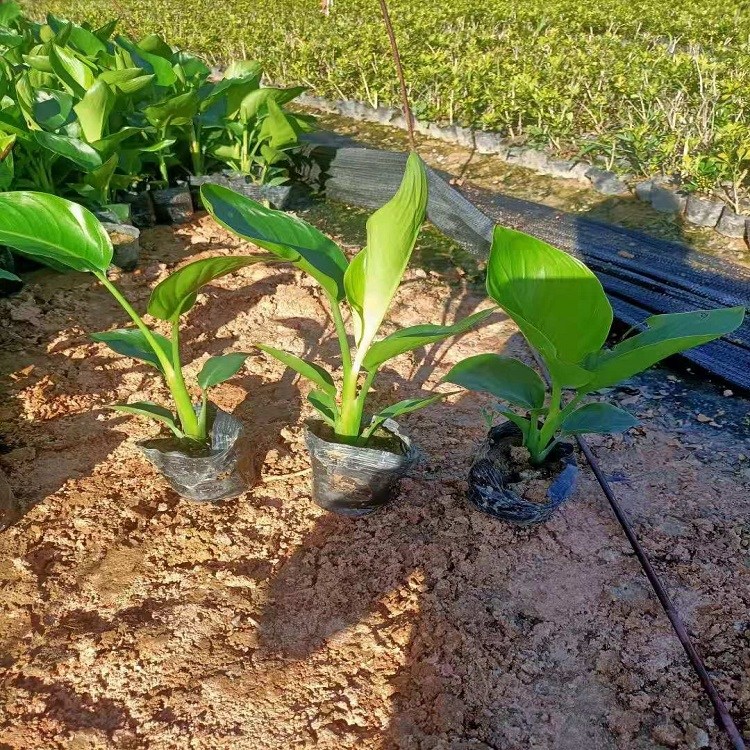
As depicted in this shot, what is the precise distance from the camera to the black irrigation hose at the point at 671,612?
1.33 metres

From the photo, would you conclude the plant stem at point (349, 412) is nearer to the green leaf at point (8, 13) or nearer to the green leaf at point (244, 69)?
the green leaf at point (244, 69)

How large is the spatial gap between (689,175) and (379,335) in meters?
2.26

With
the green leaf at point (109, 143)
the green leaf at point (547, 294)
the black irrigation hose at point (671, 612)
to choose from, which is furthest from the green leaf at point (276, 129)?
the green leaf at point (547, 294)

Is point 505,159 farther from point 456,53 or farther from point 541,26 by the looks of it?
point 541,26

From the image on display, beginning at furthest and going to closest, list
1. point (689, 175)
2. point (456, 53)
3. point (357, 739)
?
point (456, 53), point (689, 175), point (357, 739)

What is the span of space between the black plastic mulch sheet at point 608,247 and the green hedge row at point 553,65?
2.17 feet

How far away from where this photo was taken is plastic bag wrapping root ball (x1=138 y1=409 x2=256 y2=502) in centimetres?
169

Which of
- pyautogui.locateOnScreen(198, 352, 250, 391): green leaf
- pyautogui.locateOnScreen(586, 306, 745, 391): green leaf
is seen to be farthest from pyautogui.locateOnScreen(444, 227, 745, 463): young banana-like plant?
pyautogui.locateOnScreen(198, 352, 250, 391): green leaf

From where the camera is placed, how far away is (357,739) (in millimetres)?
1314

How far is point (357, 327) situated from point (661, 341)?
0.69m

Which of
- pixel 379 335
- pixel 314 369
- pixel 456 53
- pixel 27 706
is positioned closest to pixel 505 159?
pixel 456 53

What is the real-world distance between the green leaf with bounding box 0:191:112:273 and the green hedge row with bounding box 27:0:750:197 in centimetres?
320

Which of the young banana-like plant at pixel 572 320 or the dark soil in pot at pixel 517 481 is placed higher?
the young banana-like plant at pixel 572 320

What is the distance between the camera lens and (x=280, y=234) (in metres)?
1.55
